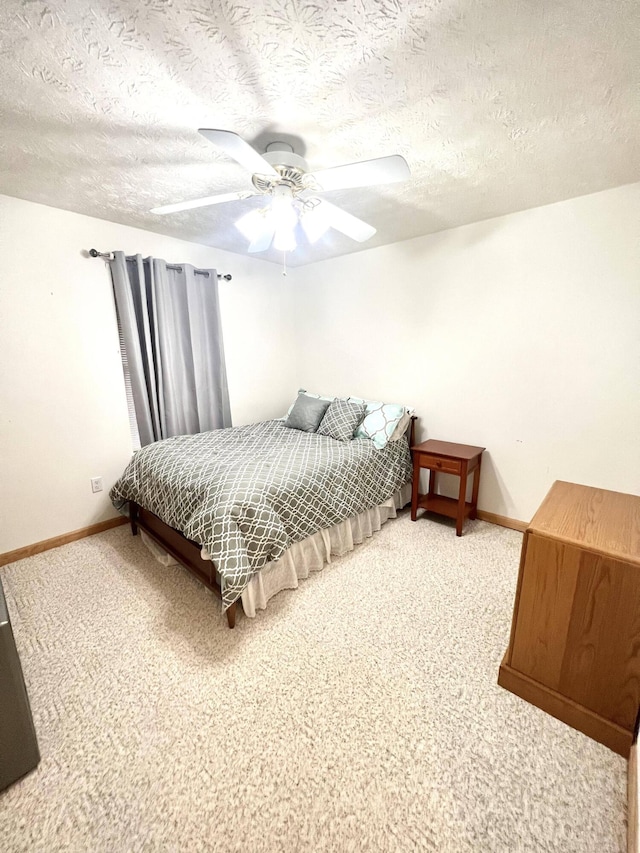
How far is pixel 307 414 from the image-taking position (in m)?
3.11

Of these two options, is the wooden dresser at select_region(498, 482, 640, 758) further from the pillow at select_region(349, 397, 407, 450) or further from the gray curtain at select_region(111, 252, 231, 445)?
the gray curtain at select_region(111, 252, 231, 445)

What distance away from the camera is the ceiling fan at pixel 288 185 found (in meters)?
1.25

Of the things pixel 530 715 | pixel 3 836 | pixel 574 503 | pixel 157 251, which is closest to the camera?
pixel 3 836

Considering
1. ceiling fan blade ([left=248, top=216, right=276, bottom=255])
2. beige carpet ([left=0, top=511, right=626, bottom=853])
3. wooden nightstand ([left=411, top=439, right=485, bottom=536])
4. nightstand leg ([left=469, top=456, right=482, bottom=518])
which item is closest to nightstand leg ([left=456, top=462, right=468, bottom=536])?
wooden nightstand ([left=411, top=439, right=485, bottom=536])

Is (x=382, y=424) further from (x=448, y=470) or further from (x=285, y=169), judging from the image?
(x=285, y=169)

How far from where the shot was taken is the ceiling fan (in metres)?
1.25

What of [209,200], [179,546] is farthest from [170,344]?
[179,546]

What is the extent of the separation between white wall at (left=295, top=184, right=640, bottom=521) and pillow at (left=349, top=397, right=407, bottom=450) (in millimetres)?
348

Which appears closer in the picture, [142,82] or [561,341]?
[142,82]

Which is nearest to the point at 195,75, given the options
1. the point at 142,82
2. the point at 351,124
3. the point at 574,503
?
the point at 142,82

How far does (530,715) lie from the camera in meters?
1.31

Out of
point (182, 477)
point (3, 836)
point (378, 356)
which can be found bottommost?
point (3, 836)

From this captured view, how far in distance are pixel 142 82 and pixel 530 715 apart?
9.14 ft

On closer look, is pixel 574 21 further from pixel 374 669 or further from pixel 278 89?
pixel 374 669
